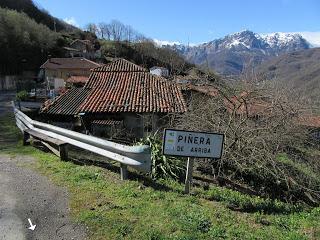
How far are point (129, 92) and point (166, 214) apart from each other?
74.2ft

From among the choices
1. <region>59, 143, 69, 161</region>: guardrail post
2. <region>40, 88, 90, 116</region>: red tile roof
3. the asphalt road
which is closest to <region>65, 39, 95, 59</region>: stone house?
<region>40, 88, 90, 116</region>: red tile roof

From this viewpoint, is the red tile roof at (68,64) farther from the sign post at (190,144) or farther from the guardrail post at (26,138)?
the sign post at (190,144)

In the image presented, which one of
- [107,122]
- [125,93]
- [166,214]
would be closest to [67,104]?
[125,93]

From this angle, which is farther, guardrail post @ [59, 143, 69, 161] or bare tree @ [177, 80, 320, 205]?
bare tree @ [177, 80, 320, 205]

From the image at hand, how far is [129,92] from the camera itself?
92.7ft

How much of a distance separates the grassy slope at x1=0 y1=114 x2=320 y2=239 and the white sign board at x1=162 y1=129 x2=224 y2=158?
→ 28.2 inches

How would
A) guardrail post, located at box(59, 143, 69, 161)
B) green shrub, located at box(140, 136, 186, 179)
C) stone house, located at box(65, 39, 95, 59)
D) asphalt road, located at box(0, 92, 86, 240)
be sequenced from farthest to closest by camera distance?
stone house, located at box(65, 39, 95, 59), guardrail post, located at box(59, 143, 69, 161), green shrub, located at box(140, 136, 186, 179), asphalt road, located at box(0, 92, 86, 240)

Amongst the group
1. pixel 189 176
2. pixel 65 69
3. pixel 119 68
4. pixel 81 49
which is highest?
pixel 189 176

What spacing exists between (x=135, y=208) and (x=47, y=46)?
9566 centimetres

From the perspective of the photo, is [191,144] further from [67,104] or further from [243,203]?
[67,104]

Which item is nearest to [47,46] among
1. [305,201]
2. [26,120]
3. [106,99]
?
[106,99]

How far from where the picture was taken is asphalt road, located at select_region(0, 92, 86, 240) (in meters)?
5.29

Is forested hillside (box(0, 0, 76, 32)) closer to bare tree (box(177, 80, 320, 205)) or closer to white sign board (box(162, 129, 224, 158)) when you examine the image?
bare tree (box(177, 80, 320, 205))

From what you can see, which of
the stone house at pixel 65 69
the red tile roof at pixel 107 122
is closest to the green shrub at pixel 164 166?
the red tile roof at pixel 107 122
